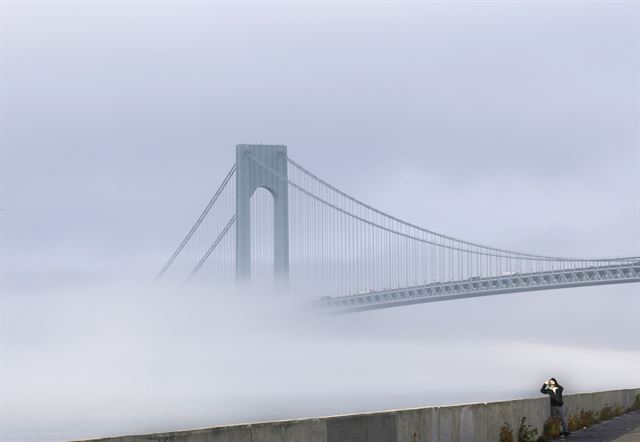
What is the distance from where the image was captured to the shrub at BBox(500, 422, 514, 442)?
53.5ft

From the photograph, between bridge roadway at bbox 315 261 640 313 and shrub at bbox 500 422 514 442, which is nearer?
shrub at bbox 500 422 514 442

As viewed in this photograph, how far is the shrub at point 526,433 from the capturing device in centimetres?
1684

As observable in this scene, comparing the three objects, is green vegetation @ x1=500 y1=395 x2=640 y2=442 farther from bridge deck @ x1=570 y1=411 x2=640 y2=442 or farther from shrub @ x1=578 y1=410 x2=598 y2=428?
bridge deck @ x1=570 y1=411 x2=640 y2=442

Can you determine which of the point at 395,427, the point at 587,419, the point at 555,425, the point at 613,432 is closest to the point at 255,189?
the point at 587,419

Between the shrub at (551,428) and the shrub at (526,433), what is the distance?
62 centimetres

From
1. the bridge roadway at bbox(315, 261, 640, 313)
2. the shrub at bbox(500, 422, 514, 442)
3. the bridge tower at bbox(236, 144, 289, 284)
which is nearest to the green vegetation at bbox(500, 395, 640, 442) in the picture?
the shrub at bbox(500, 422, 514, 442)

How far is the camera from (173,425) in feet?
143

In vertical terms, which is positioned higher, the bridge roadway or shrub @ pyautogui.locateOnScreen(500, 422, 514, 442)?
the bridge roadway

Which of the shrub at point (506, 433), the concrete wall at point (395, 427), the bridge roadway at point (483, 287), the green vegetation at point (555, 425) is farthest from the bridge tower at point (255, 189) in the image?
the shrub at point (506, 433)

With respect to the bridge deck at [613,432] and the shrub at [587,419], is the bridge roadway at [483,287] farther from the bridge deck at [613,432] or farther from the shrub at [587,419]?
the shrub at [587,419]

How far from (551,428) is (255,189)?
79760mm

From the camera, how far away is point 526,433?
17000mm

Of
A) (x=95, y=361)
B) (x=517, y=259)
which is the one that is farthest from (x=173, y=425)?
(x=95, y=361)

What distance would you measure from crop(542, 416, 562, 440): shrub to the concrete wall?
0.12 m
